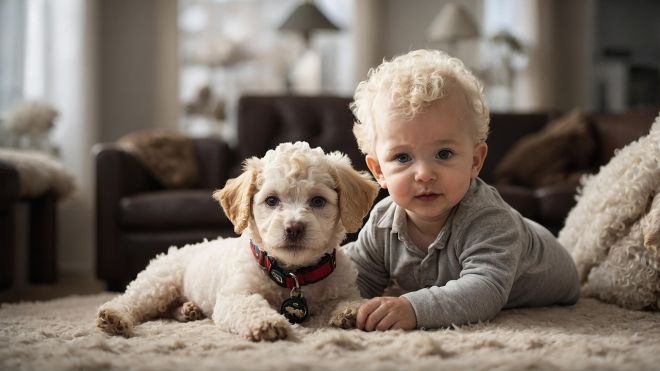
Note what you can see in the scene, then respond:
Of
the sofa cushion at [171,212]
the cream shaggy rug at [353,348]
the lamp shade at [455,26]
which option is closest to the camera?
the cream shaggy rug at [353,348]

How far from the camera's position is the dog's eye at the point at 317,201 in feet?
5.49

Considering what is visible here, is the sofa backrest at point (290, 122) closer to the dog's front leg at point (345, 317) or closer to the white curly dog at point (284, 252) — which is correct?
the white curly dog at point (284, 252)

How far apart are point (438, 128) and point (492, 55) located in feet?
19.0

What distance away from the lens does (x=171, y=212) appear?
3.85 metres

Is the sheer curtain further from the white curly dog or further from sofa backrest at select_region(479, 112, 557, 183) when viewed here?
the white curly dog

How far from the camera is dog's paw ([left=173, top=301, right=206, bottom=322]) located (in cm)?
190

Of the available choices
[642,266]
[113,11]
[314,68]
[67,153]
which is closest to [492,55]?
[314,68]

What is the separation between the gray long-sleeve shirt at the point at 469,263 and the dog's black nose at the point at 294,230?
324mm

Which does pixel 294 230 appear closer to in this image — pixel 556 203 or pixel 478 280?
pixel 478 280

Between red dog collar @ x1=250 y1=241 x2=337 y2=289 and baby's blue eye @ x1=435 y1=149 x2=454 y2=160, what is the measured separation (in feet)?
1.31

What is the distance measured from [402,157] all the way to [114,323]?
856 millimetres

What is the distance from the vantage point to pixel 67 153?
5.51 m

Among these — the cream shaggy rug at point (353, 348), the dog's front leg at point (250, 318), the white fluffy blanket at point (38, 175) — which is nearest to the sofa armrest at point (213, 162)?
the white fluffy blanket at point (38, 175)

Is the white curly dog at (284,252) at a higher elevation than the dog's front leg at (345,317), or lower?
higher
